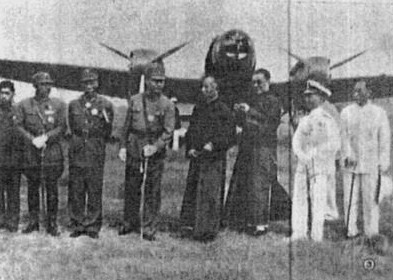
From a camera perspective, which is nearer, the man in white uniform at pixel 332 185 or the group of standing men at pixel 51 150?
the group of standing men at pixel 51 150

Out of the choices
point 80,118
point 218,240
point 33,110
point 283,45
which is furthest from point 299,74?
point 33,110

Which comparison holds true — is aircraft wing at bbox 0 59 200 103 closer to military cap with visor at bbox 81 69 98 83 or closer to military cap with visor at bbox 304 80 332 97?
military cap with visor at bbox 81 69 98 83

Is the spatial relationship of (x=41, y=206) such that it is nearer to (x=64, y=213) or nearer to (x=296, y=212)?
(x=64, y=213)

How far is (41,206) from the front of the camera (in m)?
4.90

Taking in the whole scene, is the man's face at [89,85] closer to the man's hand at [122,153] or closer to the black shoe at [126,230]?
the man's hand at [122,153]

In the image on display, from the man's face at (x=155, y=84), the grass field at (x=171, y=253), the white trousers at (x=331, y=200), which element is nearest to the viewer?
the grass field at (x=171, y=253)

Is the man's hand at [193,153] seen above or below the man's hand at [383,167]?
above

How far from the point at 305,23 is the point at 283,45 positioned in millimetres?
274

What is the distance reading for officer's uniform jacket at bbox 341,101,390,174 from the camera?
4.98 meters

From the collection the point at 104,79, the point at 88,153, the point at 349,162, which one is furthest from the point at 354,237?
the point at 104,79

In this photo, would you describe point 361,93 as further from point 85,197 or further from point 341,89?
point 85,197

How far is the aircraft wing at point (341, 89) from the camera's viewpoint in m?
4.96

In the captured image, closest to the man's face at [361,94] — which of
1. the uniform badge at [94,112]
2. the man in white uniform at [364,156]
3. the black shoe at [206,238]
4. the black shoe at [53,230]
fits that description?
the man in white uniform at [364,156]

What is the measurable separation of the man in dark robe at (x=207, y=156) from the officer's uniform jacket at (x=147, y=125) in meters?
0.21
